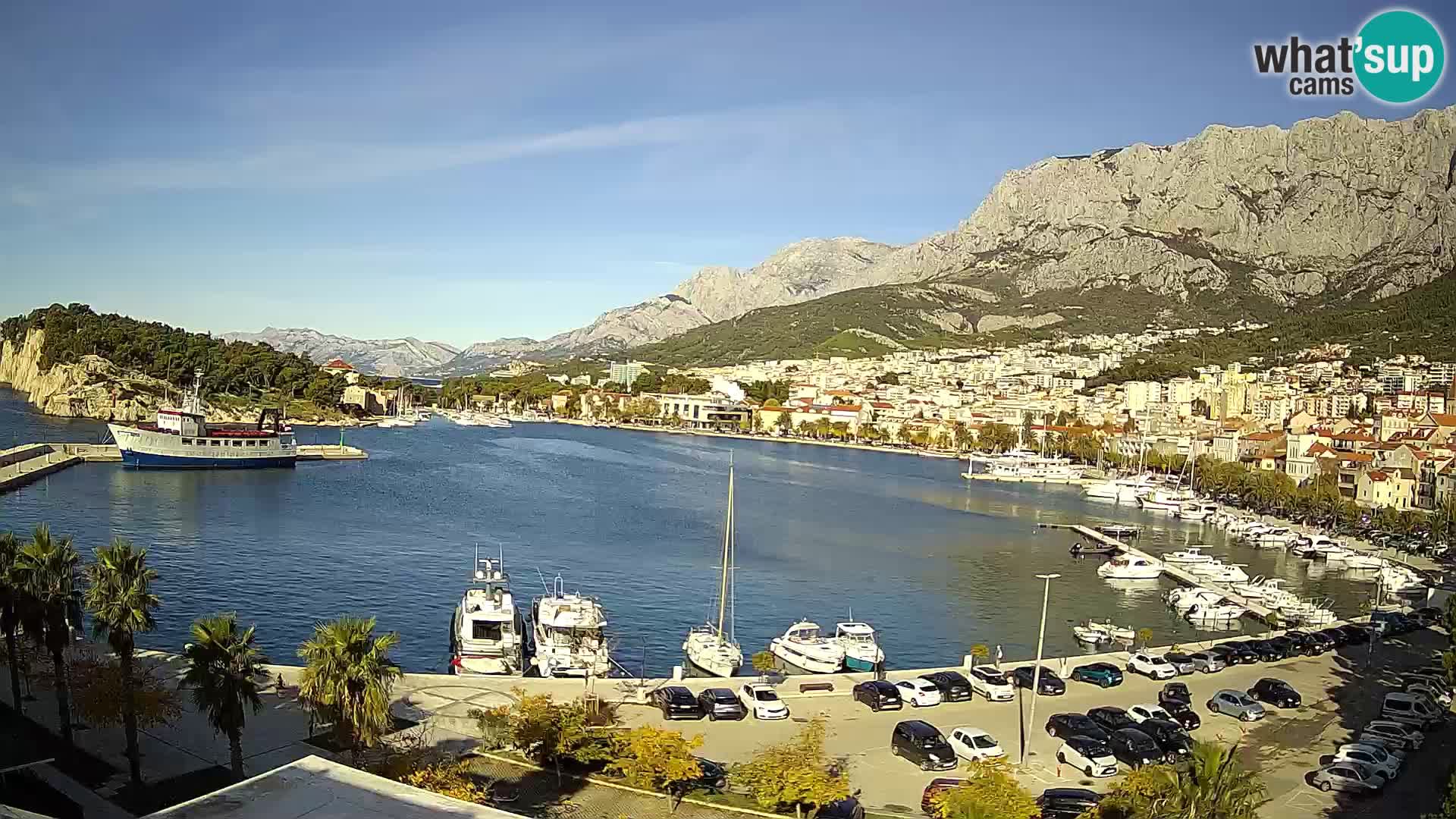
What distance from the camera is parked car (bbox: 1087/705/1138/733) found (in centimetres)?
1805

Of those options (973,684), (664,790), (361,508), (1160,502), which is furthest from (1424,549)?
(361,508)

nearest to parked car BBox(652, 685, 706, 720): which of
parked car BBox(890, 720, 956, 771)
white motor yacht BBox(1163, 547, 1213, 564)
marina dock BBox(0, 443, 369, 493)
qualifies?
parked car BBox(890, 720, 956, 771)

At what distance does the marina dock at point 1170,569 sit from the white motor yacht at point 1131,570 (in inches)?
16.5

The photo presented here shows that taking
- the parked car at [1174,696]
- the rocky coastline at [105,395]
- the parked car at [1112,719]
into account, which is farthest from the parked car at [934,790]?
the rocky coastline at [105,395]

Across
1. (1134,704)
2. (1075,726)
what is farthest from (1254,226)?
(1075,726)

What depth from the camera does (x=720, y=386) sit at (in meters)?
151

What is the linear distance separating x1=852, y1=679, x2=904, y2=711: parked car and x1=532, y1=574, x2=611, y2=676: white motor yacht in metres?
5.76

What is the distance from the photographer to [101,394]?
89750 mm

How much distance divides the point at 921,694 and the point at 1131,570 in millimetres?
24614

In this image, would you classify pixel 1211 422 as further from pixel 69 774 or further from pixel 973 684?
pixel 69 774

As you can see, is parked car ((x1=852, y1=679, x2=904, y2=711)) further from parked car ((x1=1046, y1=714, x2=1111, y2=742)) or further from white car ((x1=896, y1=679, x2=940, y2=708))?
parked car ((x1=1046, y1=714, x2=1111, y2=742))

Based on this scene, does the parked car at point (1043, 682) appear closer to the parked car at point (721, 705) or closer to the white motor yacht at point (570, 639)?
the parked car at point (721, 705)

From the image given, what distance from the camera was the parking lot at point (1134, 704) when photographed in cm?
1540

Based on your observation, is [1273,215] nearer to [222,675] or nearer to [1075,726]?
[1075,726]
